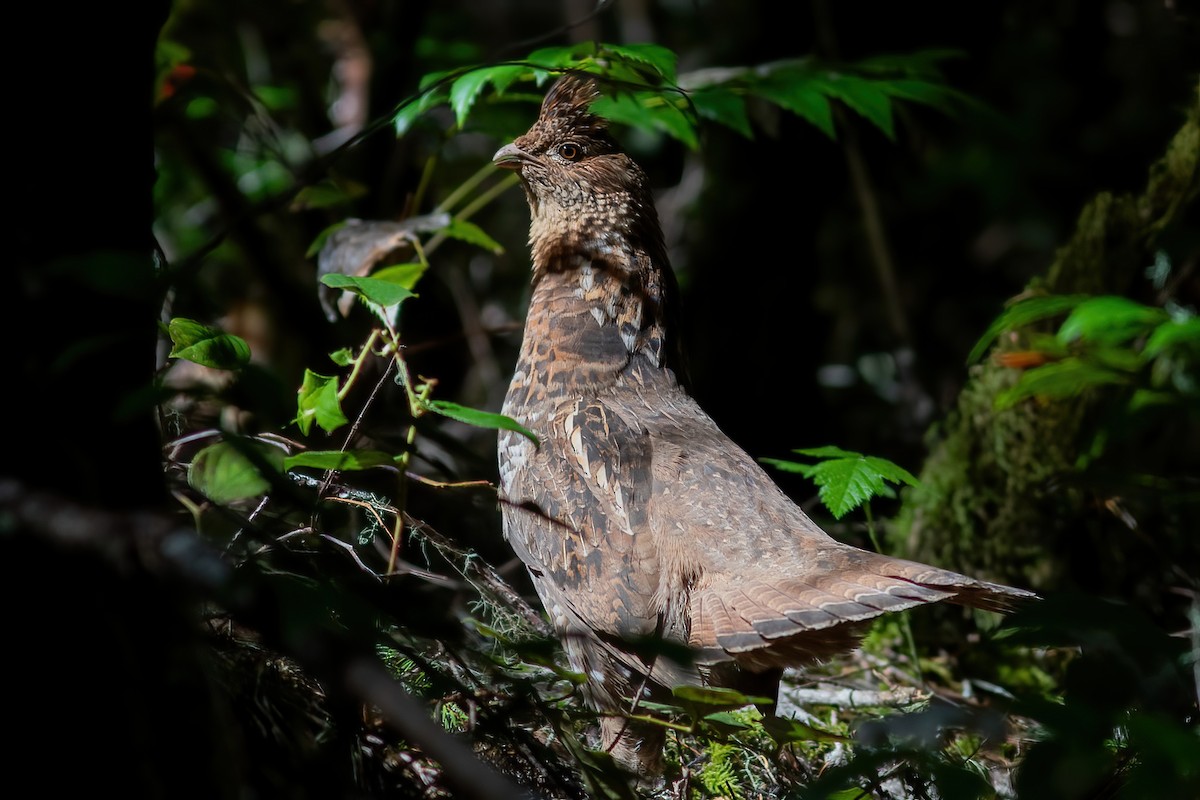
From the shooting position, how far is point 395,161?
609 cm

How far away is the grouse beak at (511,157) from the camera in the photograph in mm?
4188

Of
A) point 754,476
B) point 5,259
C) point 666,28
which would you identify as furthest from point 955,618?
point 666,28

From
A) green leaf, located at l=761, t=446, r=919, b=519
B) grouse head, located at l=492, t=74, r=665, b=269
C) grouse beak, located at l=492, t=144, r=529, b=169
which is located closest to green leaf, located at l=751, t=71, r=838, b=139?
grouse head, located at l=492, t=74, r=665, b=269

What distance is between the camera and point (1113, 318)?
246 centimetres

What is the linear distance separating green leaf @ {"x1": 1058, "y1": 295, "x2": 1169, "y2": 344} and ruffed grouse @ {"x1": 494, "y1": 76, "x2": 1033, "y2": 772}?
72 centimetres

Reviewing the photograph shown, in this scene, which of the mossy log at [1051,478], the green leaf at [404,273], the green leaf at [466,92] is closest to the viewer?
the green leaf at [466,92]

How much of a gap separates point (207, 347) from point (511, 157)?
213cm

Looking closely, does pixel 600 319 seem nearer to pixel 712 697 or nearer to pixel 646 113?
pixel 646 113

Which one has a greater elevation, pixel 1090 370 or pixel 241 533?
pixel 1090 370

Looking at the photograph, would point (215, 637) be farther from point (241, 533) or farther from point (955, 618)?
point (955, 618)

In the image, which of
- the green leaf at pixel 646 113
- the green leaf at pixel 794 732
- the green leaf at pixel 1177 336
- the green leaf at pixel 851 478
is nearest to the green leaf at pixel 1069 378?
the green leaf at pixel 1177 336

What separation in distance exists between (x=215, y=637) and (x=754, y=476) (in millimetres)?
1960

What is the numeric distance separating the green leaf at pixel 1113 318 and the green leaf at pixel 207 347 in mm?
1987

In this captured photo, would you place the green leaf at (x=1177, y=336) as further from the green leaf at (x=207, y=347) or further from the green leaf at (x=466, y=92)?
the green leaf at (x=466, y=92)
